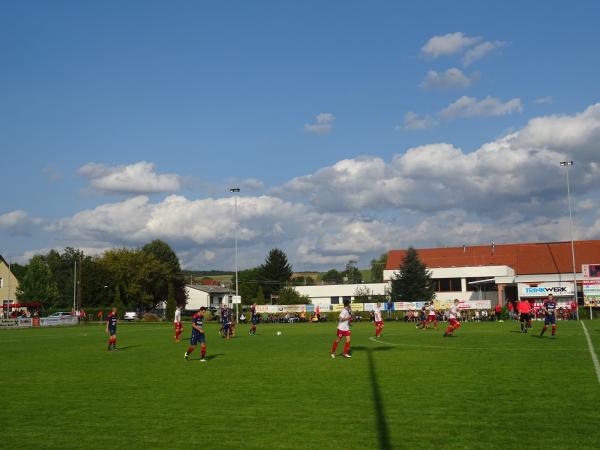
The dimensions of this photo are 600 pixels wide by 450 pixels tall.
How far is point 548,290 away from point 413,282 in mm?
20280

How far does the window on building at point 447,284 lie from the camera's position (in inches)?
3514

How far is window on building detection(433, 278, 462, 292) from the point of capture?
8925 centimetres

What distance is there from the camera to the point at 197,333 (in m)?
23.0

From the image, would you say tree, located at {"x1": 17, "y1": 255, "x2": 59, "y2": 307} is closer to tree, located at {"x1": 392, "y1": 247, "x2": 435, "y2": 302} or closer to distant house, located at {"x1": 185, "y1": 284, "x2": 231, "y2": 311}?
distant house, located at {"x1": 185, "y1": 284, "x2": 231, "y2": 311}

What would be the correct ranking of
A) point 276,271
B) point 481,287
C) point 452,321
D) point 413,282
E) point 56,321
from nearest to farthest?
point 452,321 < point 56,321 < point 413,282 < point 481,287 < point 276,271

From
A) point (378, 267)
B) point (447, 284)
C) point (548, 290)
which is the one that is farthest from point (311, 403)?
point (378, 267)

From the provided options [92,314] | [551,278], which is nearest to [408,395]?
[551,278]

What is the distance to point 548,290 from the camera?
6494 cm

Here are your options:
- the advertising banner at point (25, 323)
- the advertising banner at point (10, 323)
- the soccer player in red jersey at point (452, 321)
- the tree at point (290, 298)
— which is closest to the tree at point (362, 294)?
the tree at point (290, 298)

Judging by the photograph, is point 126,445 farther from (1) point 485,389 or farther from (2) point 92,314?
(2) point 92,314

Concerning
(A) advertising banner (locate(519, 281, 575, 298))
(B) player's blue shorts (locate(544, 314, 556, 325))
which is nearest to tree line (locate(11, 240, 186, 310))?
(A) advertising banner (locate(519, 281, 575, 298))

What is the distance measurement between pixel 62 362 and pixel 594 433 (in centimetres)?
1910

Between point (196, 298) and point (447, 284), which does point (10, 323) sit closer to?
point (447, 284)

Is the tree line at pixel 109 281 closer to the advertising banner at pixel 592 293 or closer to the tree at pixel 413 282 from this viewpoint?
the tree at pixel 413 282
